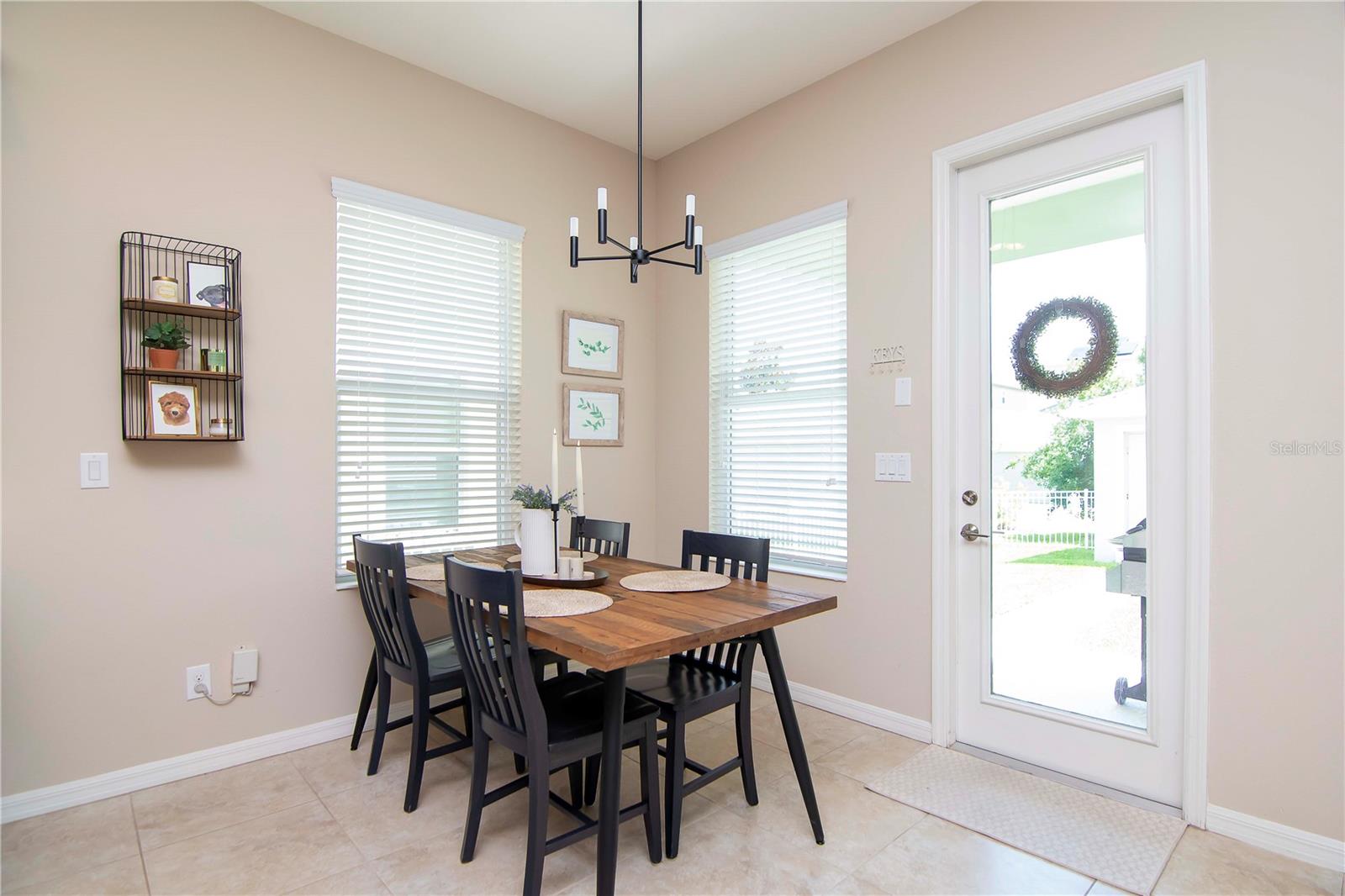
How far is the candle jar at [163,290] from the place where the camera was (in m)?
2.39

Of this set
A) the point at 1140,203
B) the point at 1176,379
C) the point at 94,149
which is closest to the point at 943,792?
the point at 1176,379

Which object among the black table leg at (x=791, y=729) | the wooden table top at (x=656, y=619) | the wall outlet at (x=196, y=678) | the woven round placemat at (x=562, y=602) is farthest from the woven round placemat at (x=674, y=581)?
the wall outlet at (x=196, y=678)

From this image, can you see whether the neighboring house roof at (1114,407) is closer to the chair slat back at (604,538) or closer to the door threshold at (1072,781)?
the door threshold at (1072,781)

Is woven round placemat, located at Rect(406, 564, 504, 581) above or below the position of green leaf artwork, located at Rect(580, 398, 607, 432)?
below

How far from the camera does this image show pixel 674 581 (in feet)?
7.76

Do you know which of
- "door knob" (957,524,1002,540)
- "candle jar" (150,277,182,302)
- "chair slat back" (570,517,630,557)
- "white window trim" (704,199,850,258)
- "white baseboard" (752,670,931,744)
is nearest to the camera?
"candle jar" (150,277,182,302)

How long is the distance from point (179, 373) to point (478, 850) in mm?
1878

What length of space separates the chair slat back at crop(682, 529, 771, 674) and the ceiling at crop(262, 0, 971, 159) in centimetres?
211

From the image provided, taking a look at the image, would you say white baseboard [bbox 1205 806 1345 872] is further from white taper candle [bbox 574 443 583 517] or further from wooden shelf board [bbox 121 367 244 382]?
wooden shelf board [bbox 121 367 244 382]

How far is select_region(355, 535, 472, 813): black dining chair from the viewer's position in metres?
2.24

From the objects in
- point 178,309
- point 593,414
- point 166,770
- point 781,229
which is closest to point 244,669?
point 166,770

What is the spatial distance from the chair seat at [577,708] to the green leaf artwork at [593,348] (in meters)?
2.01

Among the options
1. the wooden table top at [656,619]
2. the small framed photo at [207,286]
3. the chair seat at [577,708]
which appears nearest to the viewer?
the wooden table top at [656,619]

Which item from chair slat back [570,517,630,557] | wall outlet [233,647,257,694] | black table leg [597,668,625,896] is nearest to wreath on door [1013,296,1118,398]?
chair slat back [570,517,630,557]
